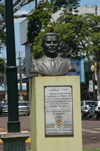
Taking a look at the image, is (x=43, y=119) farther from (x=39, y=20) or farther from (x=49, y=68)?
(x=39, y=20)

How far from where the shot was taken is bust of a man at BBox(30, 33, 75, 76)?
9.39m

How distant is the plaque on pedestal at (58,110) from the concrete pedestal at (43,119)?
70 mm

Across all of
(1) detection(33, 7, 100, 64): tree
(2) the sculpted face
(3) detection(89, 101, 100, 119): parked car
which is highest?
(1) detection(33, 7, 100, 64): tree

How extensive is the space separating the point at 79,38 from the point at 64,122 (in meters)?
26.6

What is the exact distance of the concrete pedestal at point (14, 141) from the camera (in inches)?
354

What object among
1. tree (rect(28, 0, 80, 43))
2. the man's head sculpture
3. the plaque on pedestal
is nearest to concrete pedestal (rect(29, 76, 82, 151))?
the plaque on pedestal

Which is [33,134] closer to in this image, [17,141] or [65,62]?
[17,141]

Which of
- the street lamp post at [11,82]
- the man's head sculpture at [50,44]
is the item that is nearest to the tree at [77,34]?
the man's head sculpture at [50,44]

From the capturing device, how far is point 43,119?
894 cm

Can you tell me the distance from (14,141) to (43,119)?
74cm

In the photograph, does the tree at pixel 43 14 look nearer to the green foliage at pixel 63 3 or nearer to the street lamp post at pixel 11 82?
the green foliage at pixel 63 3

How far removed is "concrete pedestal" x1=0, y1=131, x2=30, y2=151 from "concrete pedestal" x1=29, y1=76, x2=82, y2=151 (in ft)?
0.89

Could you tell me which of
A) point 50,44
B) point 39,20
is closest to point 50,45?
point 50,44

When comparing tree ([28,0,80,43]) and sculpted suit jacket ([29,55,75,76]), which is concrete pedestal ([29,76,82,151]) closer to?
sculpted suit jacket ([29,55,75,76])
